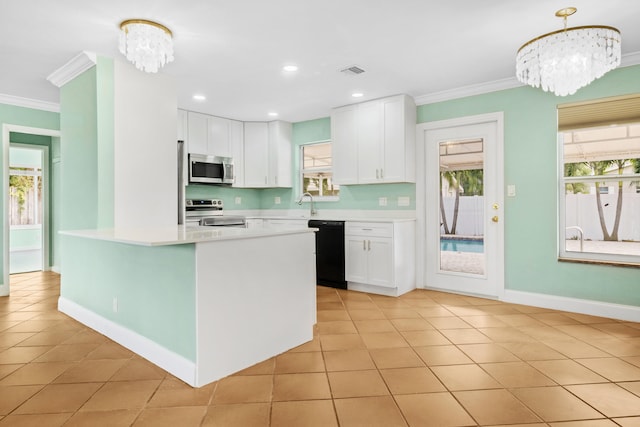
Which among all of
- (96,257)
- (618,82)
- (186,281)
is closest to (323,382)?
(186,281)

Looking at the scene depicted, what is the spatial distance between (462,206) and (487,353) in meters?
2.01

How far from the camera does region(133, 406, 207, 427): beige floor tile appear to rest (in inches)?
67.2

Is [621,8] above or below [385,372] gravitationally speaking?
above

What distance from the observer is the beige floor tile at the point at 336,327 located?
2.95 m

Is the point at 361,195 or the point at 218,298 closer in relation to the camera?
the point at 218,298

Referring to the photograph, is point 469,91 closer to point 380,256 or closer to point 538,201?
point 538,201

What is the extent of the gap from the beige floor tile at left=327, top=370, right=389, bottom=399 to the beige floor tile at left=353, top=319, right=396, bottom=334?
2.48 ft

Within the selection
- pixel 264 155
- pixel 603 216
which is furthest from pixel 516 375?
pixel 264 155

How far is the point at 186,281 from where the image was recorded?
6.94 feet

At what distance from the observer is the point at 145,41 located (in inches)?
98.3

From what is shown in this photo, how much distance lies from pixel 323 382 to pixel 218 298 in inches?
30.4

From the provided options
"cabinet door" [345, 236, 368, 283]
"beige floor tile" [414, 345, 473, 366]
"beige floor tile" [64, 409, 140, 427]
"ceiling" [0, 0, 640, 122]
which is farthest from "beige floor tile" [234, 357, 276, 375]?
"ceiling" [0, 0, 640, 122]

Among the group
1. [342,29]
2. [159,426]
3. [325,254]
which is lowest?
[159,426]

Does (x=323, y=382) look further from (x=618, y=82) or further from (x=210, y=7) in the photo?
(x=618, y=82)
